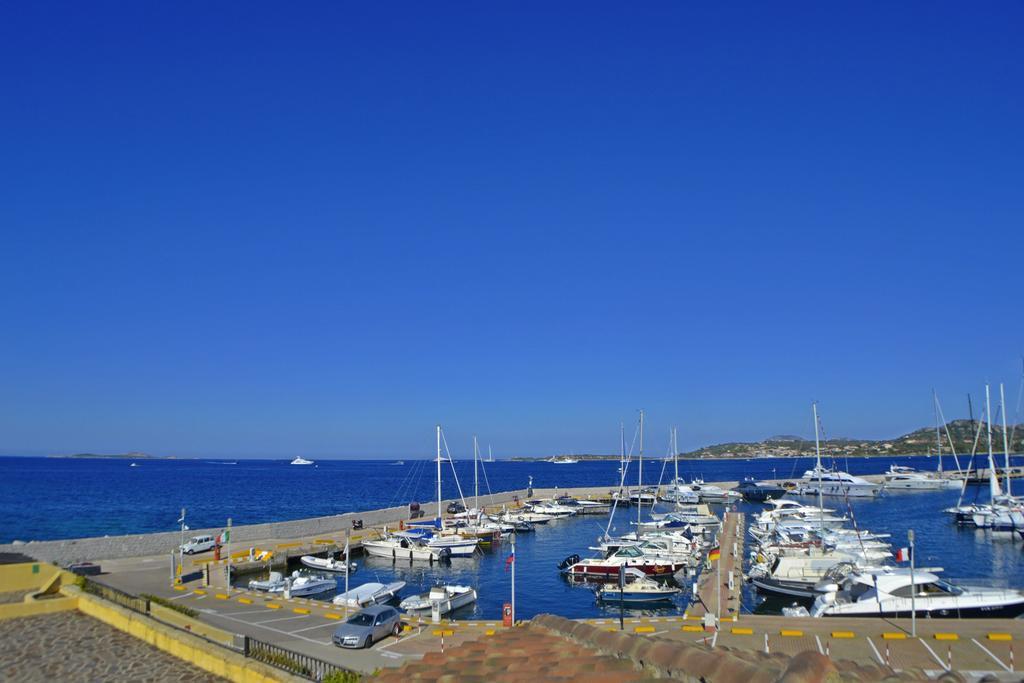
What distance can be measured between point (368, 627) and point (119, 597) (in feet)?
25.9

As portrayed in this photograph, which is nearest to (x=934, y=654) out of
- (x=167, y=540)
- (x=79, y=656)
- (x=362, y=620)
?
(x=362, y=620)

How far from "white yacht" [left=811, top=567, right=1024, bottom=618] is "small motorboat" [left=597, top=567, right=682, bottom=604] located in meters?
10.2

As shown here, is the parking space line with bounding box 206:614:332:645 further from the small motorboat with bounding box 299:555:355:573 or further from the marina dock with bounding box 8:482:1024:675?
the small motorboat with bounding box 299:555:355:573

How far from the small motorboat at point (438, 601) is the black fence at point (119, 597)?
16.7 m

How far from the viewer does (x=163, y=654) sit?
17.5 metres

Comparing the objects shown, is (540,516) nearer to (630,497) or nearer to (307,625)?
(630,497)

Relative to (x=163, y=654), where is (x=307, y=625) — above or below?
below

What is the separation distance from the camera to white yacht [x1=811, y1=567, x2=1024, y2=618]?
33.5 meters

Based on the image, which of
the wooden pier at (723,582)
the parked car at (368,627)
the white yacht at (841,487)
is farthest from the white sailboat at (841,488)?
the parked car at (368,627)

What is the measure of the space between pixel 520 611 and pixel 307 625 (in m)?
15.8

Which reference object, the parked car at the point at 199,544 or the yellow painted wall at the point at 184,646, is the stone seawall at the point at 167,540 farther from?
the yellow painted wall at the point at 184,646

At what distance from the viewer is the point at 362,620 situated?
26.7 metres

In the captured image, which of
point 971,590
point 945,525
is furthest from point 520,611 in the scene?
point 945,525

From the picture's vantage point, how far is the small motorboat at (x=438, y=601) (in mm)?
38250
